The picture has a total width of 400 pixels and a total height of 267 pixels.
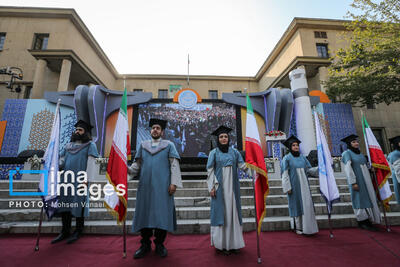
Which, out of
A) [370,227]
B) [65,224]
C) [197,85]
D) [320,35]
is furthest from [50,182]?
[197,85]

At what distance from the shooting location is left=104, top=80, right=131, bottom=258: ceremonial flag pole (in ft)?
10.2

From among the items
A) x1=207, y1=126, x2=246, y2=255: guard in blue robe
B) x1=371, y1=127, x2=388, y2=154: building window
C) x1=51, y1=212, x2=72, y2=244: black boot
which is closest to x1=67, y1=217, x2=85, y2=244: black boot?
x1=51, y1=212, x2=72, y2=244: black boot

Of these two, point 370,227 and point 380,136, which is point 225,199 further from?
point 380,136

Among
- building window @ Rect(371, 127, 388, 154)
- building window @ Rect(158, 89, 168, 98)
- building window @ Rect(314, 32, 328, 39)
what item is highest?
building window @ Rect(314, 32, 328, 39)

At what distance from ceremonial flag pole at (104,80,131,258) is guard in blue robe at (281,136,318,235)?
A: 10.7 feet

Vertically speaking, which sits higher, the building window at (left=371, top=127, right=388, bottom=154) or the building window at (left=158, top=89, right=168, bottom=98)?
the building window at (left=158, top=89, right=168, bottom=98)

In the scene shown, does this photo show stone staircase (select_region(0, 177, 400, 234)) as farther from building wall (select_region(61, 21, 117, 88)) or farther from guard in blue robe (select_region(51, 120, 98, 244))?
building wall (select_region(61, 21, 117, 88))

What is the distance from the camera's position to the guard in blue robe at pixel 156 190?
10.1ft

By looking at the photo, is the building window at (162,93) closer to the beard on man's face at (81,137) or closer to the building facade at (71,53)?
the building facade at (71,53)

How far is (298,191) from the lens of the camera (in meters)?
4.28

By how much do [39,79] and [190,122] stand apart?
1087 cm

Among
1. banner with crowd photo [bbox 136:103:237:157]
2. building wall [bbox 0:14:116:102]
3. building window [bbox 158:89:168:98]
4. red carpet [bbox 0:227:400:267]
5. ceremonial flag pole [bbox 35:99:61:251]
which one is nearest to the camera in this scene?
red carpet [bbox 0:227:400:267]

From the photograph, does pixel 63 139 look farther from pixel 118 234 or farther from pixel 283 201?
pixel 283 201

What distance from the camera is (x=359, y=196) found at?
4520 millimetres
